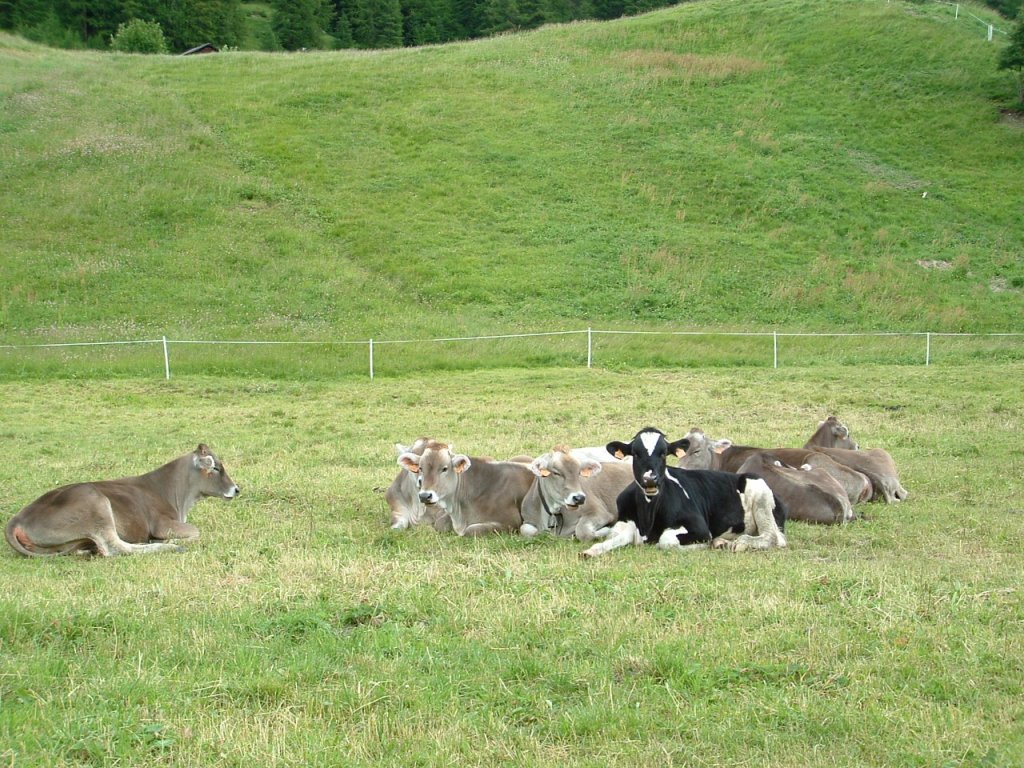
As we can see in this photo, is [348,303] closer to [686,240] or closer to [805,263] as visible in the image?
[686,240]

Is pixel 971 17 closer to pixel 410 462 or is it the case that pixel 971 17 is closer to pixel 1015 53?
pixel 1015 53

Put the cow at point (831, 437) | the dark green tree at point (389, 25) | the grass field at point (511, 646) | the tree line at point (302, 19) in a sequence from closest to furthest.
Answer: the grass field at point (511, 646), the cow at point (831, 437), the tree line at point (302, 19), the dark green tree at point (389, 25)

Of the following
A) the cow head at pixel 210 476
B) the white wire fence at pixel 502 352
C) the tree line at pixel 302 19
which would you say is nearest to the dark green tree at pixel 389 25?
the tree line at pixel 302 19

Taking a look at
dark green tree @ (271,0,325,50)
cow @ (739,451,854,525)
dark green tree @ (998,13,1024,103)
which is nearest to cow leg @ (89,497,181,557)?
cow @ (739,451,854,525)

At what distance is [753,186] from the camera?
50406 millimetres

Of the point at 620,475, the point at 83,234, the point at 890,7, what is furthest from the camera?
the point at 890,7

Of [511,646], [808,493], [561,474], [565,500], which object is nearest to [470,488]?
[561,474]

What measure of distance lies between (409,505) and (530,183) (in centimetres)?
3937

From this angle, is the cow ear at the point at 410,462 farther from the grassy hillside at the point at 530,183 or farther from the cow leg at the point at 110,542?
the grassy hillside at the point at 530,183

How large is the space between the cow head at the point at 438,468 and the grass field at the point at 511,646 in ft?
2.66

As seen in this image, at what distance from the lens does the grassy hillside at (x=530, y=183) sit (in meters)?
38.4

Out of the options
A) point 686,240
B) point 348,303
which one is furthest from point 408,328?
point 686,240

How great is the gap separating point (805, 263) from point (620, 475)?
1277 inches

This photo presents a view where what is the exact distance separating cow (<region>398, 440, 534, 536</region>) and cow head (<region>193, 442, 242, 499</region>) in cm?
227
